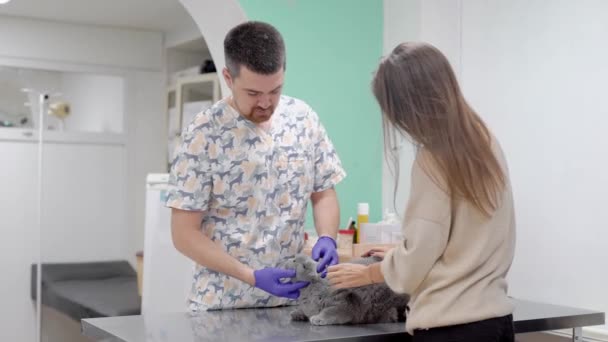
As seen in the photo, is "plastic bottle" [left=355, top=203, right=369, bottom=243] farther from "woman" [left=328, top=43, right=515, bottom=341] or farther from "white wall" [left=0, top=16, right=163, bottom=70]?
"white wall" [left=0, top=16, right=163, bottom=70]

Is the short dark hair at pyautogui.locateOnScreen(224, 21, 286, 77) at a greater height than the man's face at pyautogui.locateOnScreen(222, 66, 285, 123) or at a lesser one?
greater

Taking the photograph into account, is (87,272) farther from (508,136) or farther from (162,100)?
(508,136)

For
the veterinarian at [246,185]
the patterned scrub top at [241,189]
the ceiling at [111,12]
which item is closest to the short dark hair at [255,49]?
the veterinarian at [246,185]

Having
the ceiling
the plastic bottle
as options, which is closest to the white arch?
the plastic bottle

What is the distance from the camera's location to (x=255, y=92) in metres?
2.01

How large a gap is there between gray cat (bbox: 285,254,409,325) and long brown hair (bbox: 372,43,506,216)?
46 cm

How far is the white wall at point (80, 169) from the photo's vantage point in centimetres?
567

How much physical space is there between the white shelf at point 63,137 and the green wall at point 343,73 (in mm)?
3172

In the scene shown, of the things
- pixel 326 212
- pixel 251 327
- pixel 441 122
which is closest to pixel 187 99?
pixel 326 212

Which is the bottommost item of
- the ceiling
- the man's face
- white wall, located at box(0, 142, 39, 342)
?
white wall, located at box(0, 142, 39, 342)

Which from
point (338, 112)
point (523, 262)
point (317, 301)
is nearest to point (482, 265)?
point (317, 301)

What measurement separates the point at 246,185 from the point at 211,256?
0.70 ft

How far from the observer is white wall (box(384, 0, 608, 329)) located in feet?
8.38

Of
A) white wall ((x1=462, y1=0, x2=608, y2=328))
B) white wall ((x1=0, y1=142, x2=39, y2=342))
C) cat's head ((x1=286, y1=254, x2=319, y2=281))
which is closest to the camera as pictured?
cat's head ((x1=286, y1=254, x2=319, y2=281))
